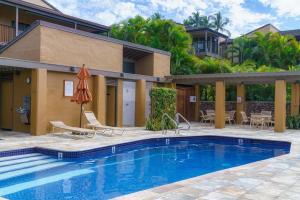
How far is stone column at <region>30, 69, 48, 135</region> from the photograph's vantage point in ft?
43.3

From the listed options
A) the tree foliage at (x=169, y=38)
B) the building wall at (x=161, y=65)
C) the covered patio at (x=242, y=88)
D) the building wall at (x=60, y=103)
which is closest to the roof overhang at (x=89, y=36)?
the building wall at (x=161, y=65)

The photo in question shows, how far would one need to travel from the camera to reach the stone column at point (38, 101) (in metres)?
13.2

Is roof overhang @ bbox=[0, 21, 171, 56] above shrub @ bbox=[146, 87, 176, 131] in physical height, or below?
above

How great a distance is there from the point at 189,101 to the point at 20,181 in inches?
656

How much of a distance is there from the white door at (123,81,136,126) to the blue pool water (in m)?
4.80

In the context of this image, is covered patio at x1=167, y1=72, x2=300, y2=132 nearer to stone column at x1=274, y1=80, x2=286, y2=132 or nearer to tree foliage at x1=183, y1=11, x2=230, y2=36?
stone column at x1=274, y1=80, x2=286, y2=132

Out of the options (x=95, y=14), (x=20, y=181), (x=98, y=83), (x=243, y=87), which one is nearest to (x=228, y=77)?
(x=243, y=87)

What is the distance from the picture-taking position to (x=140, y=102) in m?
18.6

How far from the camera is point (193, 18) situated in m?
64.1

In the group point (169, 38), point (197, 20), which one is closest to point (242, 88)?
point (169, 38)

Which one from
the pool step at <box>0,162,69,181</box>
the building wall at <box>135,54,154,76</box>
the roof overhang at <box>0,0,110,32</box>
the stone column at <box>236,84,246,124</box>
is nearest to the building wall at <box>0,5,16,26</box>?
the roof overhang at <box>0,0,110,32</box>

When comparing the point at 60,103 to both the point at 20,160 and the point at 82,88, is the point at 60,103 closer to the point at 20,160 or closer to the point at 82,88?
the point at 82,88

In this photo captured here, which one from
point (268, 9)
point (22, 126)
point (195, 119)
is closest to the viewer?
point (22, 126)

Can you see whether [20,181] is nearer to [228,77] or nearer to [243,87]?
[228,77]
